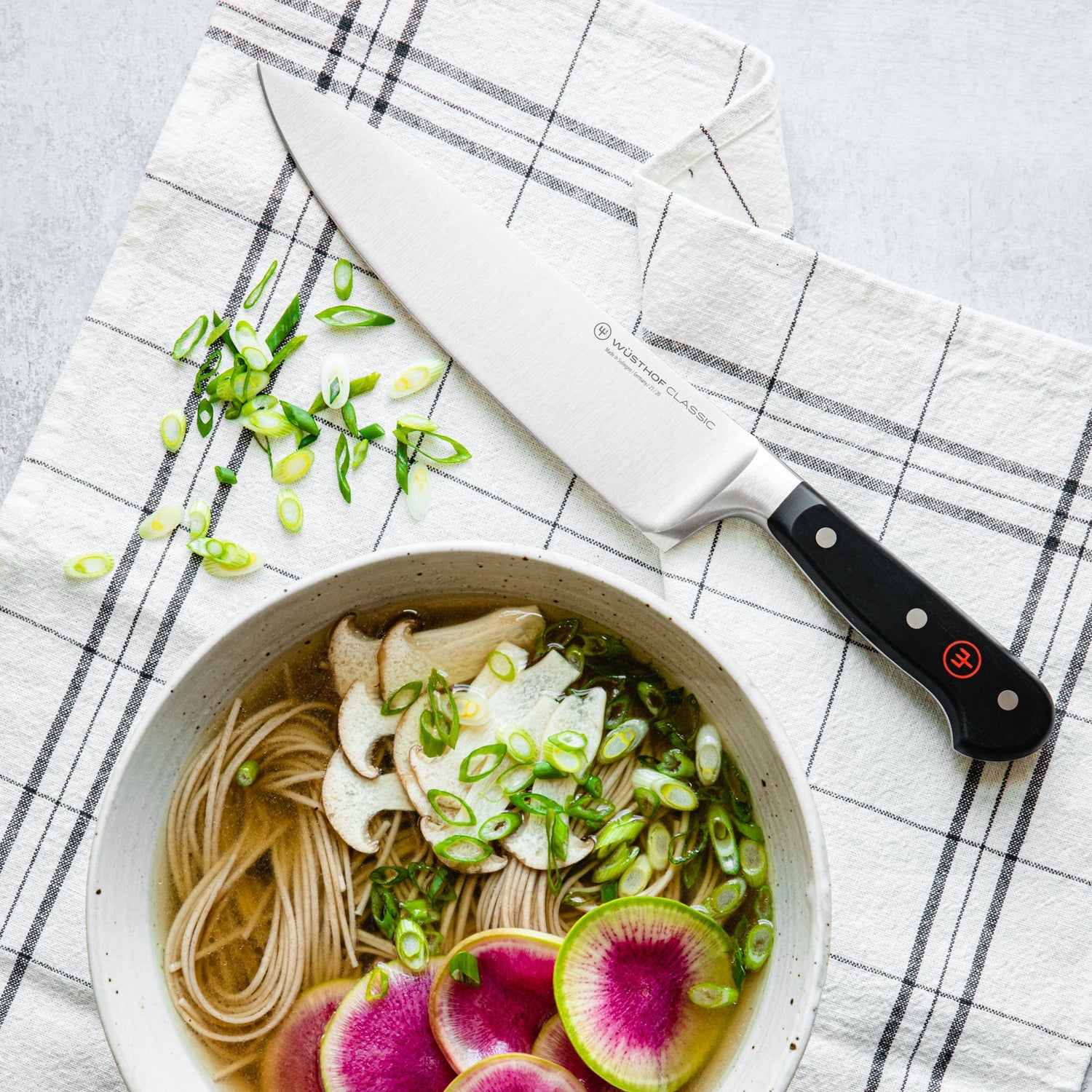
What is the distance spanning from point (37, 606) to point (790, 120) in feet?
→ 4.96

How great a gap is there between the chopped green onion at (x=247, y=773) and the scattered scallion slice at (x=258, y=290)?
0.73 meters

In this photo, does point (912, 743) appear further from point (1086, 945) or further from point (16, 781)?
point (16, 781)

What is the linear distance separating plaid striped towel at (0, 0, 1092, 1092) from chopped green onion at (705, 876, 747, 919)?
0.21m

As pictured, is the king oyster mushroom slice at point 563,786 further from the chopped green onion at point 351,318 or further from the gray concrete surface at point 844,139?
the gray concrete surface at point 844,139

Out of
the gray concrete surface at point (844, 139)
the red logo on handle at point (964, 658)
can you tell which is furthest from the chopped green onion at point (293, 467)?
the red logo on handle at point (964, 658)

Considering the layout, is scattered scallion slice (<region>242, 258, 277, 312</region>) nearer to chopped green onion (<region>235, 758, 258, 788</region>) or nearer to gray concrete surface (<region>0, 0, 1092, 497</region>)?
gray concrete surface (<region>0, 0, 1092, 497</region>)

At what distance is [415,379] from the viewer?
1.64 metres

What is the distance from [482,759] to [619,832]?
0.23 meters

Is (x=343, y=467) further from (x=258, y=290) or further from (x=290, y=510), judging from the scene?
(x=258, y=290)

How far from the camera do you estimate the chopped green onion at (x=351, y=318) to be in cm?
164

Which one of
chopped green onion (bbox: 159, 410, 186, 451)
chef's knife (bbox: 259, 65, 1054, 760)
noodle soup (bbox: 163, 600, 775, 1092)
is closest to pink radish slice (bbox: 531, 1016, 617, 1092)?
noodle soup (bbox: 163, 600, 775, 1092)

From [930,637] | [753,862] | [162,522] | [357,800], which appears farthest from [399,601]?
A: [930,637]

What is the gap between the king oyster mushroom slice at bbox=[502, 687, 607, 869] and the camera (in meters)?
1.50

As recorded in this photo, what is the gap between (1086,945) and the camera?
1.60 m
